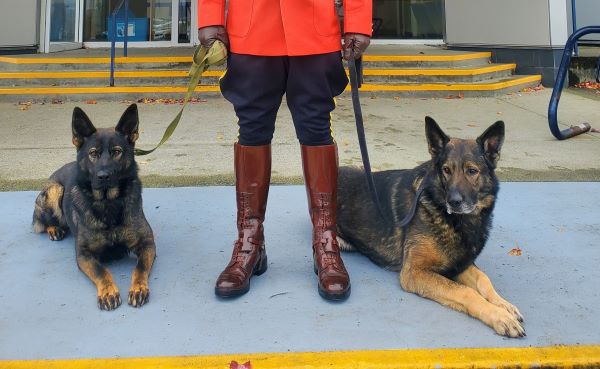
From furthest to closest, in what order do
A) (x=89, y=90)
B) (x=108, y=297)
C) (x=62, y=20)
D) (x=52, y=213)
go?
(x=62, y=20)
(x=89, y=90)
(x=52, y=213)
(x=108, y=297)

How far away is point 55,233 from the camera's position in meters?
3.06

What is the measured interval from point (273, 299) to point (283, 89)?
998mm

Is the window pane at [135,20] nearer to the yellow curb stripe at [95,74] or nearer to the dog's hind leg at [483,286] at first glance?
the yellow curb stripe at [95,74]

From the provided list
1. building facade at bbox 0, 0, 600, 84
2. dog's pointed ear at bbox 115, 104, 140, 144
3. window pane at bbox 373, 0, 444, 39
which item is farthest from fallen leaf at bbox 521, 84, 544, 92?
dog's pointed ear at bbox 115, 104, 140, 144

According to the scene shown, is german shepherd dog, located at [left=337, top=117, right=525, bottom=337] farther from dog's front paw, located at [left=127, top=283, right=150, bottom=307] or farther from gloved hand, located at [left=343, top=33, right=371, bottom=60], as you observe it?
dog's front paw, located at [left=127, top=283, right=150, bottom=307]

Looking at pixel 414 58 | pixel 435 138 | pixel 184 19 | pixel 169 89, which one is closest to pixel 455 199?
pixel 435 138

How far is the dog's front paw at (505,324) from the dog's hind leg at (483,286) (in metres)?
0.09

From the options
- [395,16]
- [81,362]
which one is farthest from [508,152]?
[395,16]

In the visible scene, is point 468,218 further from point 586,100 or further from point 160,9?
point 160,9

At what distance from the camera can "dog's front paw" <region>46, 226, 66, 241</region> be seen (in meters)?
3.06

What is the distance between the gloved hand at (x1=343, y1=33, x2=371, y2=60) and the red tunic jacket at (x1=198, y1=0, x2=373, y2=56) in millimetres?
23

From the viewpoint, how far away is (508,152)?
16.9 feet

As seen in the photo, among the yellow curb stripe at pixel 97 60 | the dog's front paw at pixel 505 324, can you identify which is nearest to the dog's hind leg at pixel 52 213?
the dog's front paw at pixel 505 324

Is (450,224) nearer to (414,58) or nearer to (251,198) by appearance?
(251,198)
